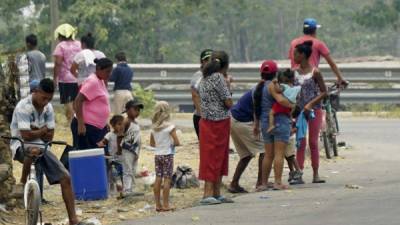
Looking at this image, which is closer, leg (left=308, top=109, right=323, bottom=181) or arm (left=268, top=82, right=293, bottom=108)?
arm (left=268, top=82, right=293, bottom=108)

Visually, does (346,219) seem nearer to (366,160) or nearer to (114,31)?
(366,160)

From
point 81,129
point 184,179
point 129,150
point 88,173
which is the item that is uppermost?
point 81,129

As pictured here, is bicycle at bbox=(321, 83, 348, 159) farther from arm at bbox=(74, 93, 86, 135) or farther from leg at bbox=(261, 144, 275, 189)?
arm at bbox=(74, 93, 86, 135)

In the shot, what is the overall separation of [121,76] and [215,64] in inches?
196

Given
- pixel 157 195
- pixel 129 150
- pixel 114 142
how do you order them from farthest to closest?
pixel 114 142 → pixel 129 150 → pixel 157 195

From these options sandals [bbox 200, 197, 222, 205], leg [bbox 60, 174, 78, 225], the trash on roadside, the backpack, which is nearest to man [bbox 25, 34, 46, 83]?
the backpack

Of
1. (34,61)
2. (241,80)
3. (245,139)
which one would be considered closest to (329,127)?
(245,139)

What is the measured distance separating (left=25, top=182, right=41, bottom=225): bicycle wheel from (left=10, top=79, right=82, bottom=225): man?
49 centimetres

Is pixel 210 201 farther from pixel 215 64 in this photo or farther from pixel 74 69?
pixel 74 69

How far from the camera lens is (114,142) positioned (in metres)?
14.9

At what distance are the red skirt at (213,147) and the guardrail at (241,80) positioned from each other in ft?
44.9

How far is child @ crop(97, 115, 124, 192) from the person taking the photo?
14.7m

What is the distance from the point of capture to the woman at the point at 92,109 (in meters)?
14.8

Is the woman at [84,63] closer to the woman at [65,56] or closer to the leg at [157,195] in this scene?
the woman at [65,56]
